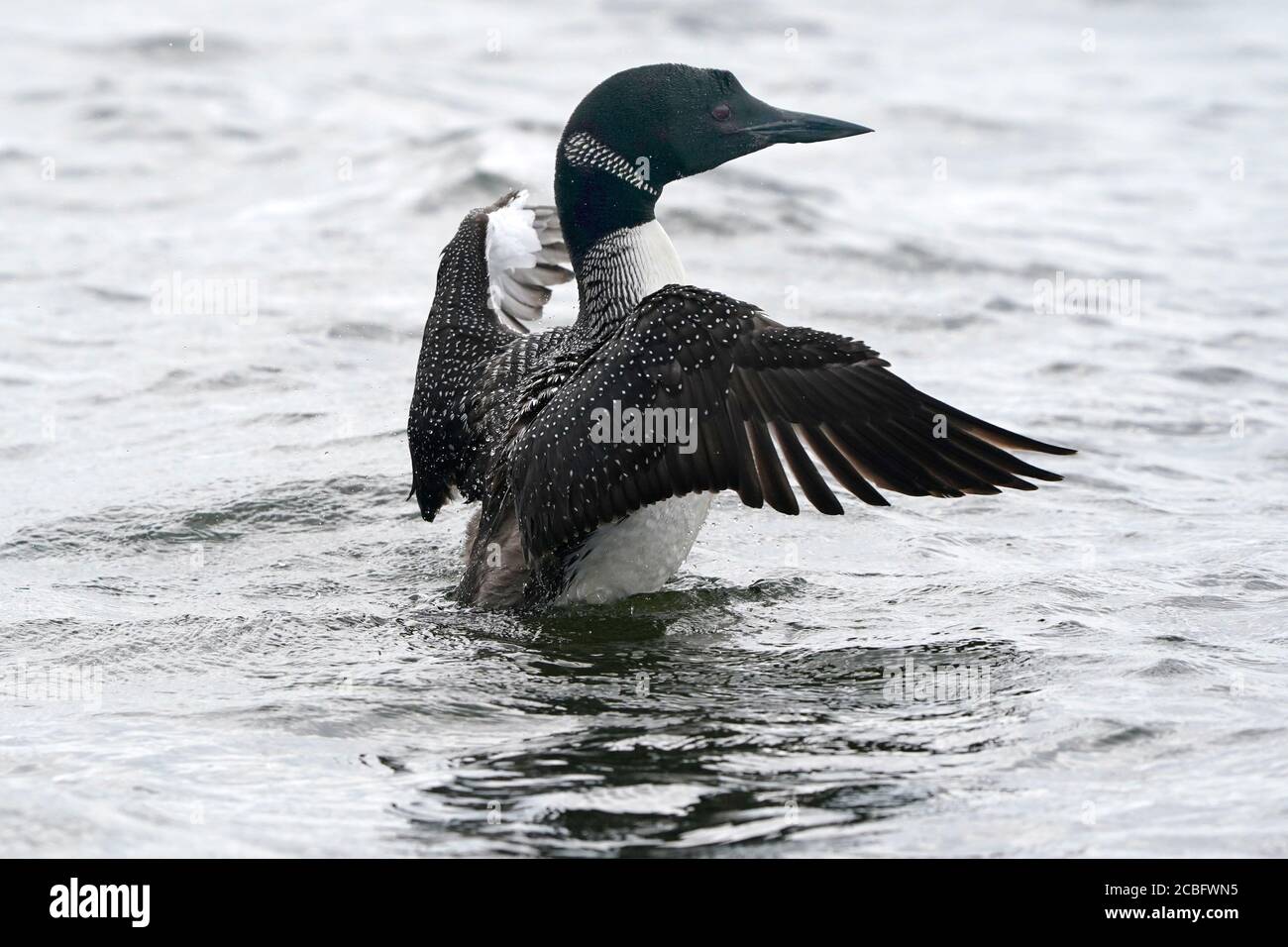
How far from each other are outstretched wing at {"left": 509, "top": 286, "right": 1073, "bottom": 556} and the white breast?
42cm

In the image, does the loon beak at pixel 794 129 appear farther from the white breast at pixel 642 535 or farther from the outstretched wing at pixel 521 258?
the outstretched wing at pixel 521 258

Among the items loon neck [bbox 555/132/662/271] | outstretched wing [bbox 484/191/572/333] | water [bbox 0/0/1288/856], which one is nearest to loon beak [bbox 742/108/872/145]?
loon neck [bbox 555/132/662/271]

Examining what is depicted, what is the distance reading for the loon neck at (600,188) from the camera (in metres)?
5.29

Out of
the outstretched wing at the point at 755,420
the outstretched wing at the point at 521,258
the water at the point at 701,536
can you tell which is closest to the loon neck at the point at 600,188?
the outstretched wing at the point at 755,420

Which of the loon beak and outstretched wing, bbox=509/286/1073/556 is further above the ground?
the loon beak

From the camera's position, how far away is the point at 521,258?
6512mm

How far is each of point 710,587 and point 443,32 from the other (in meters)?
12.1

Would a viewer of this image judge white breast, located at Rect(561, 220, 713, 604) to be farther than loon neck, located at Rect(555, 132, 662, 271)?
No

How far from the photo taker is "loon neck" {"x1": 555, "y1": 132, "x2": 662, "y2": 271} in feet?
17.4

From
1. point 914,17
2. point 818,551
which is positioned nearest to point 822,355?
point 818,551

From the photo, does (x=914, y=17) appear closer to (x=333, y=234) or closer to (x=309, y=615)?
(x=333, y=234)

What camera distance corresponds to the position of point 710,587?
Answer: 561 centimetres

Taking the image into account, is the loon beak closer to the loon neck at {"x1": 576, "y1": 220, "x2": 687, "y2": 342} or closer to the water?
the loon neck at {"x1": 576, "y1": 220, "x2": 687, "y2": 342}

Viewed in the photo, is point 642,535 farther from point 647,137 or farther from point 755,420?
point 647,137
